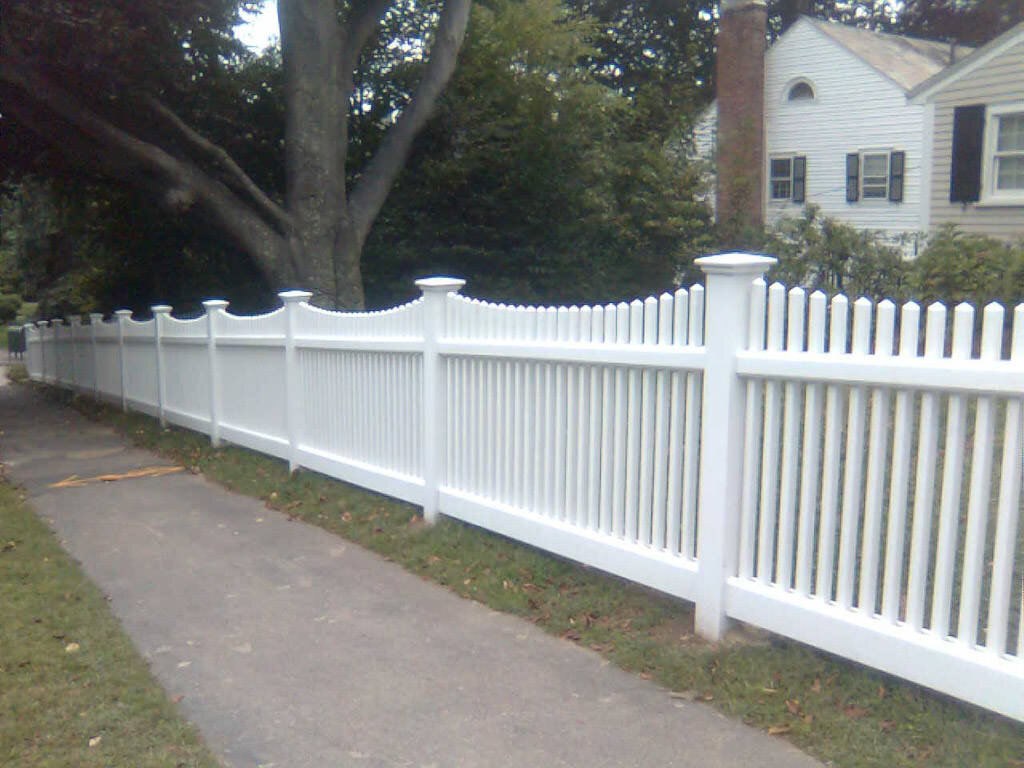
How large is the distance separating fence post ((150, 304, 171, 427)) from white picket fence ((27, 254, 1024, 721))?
5.23m

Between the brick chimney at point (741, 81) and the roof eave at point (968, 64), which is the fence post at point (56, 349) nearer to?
the brick chimney at point (741, 81)

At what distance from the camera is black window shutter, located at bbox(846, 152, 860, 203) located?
82.5 ft

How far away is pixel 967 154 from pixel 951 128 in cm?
90

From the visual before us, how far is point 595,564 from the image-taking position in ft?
18.4

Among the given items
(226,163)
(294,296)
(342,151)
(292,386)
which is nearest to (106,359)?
(226,163)

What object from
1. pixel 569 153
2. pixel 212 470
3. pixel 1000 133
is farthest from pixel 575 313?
pixel 1000 133

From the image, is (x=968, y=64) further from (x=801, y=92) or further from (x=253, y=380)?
(x=253, y=380)

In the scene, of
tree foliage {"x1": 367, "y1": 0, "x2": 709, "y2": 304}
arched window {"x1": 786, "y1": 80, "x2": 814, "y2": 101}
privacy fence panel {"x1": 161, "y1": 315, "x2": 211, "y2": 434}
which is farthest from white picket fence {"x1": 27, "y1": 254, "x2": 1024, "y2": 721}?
arched window {"x1": 786, "y1": 80, "x2": 814, "y2": 101}

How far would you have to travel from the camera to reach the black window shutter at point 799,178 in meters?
26.2

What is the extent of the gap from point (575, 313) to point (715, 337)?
1187 mm

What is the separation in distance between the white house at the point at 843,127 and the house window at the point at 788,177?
3 centimetres

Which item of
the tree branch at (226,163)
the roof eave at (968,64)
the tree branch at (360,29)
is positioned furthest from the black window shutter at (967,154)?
the tree branch at (226,163)

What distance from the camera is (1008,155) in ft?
62.2

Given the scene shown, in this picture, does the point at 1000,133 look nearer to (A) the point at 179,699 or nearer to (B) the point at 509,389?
(B) the point at 509,389
